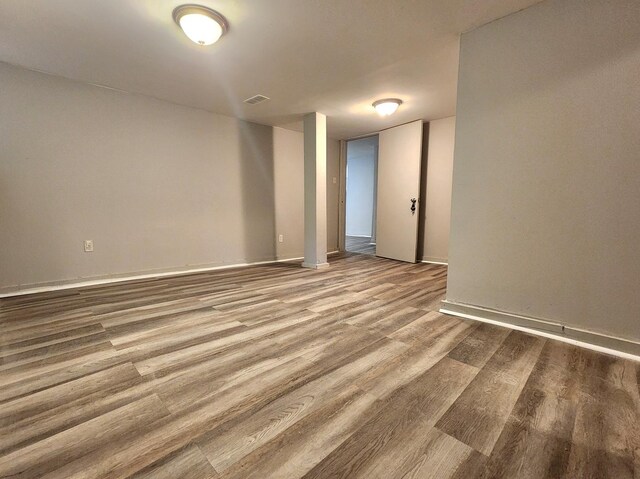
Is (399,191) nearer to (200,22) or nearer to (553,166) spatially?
(553,166)

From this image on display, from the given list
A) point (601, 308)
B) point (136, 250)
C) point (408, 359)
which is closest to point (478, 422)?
point (408, 359)

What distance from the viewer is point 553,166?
5.98 ft

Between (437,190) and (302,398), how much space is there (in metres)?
4.32

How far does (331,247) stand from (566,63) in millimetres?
4576

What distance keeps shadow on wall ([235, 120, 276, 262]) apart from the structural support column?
0.79 m

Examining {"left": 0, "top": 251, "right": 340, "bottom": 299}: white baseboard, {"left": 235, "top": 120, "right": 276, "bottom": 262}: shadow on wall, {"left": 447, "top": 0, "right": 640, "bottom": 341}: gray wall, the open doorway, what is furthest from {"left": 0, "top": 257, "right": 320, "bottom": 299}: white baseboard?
the open doorway

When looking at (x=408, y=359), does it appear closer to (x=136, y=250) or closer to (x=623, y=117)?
(x=623, y=117)

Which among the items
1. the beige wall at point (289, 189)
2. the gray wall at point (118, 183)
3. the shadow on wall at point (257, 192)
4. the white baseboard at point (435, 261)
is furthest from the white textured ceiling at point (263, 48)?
the white baseboard at point (435, 261)

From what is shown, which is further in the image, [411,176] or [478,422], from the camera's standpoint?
[411,176]

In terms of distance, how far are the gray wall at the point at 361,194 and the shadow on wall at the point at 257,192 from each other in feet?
15.3

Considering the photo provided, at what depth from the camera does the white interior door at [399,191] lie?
4566mm

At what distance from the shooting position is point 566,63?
175 centimetres

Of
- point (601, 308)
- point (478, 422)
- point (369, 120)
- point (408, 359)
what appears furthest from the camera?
point (369, 120)

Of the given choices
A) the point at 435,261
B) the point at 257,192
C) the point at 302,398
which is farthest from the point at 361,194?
the point at 302,398
